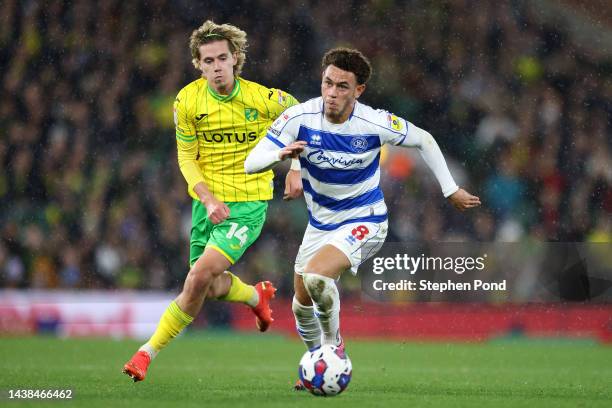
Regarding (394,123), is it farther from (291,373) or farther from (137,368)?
(291,373)

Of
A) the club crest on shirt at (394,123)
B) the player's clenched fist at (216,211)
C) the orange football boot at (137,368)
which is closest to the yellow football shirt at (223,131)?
the player's clenched fist at (216,211)

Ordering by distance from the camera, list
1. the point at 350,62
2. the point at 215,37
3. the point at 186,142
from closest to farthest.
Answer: the point at 350,62, the point at 215,37, the point at 186,142

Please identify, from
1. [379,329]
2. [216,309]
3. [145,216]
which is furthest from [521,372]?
[145,216]

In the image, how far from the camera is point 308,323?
7.23 meters

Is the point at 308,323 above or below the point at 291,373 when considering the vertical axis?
above

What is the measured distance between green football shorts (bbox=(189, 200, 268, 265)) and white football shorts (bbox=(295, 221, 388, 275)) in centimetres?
47

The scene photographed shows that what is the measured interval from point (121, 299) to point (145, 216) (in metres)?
1.85

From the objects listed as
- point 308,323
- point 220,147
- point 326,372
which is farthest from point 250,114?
point 326,372

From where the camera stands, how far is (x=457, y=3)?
1697cm

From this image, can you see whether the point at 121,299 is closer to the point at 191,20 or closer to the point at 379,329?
the point at 379,329

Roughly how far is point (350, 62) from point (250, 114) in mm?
1091

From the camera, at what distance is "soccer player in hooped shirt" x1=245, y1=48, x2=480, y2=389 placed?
661 centimetres

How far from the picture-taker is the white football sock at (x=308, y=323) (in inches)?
283

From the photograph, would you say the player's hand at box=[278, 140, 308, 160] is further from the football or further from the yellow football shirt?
the yellow football shirt
